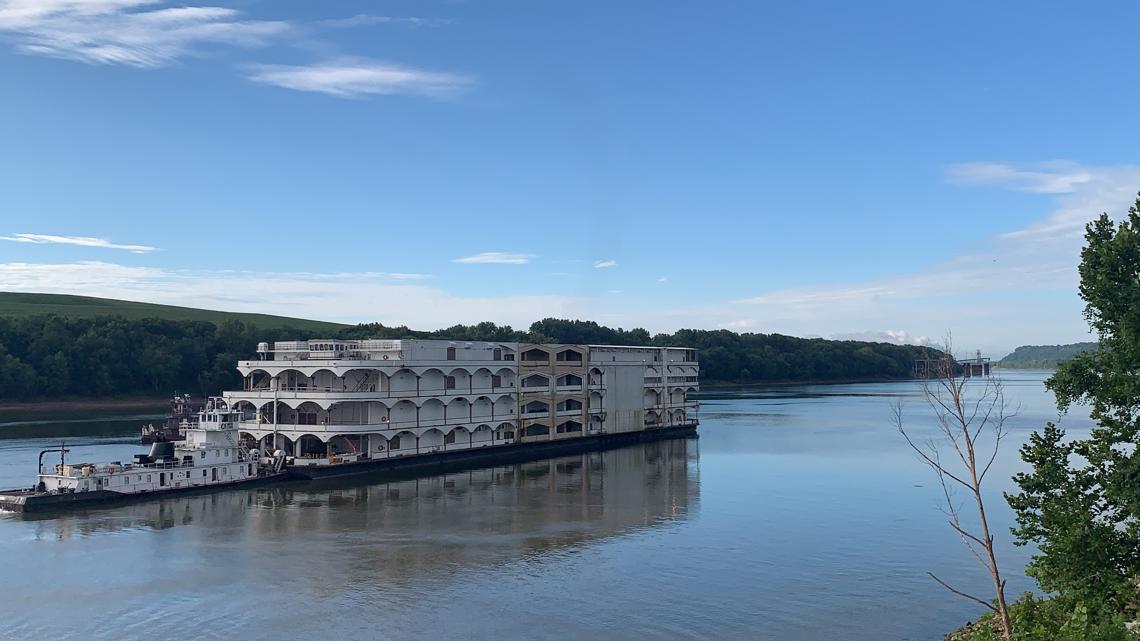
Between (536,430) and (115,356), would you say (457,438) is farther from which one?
(115,356)

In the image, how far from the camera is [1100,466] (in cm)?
2531

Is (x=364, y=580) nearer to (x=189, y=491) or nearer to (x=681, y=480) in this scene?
(x=189, y=491)

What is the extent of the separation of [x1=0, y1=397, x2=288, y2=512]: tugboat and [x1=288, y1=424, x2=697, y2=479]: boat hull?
418 cm

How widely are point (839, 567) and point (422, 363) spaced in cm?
4455

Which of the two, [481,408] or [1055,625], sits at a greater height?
[481,408]

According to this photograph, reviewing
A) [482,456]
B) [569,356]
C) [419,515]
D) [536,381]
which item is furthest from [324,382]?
[569,356]

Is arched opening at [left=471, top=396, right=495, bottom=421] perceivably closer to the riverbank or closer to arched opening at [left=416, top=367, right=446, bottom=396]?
arched opening at [left=416, top=367, right=446, bottom=396]

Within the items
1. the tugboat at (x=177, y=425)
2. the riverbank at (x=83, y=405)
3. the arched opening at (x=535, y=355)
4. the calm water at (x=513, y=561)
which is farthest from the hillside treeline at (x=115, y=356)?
the arched opening at (x=535, y=355)

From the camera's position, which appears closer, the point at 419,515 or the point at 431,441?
the point at 419,515

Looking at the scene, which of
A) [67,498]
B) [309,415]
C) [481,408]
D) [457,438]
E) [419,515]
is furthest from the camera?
[481,408]

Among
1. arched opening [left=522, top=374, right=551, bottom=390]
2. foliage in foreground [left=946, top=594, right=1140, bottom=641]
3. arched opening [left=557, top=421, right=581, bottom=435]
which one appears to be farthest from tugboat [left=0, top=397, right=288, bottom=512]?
foliage in foreground [left=946, top=594, right=1140, bottom=641]

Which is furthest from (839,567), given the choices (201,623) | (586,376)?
(586,376)

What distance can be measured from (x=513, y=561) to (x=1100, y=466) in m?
26.1

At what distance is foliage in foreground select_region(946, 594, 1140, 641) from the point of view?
2117 cm
